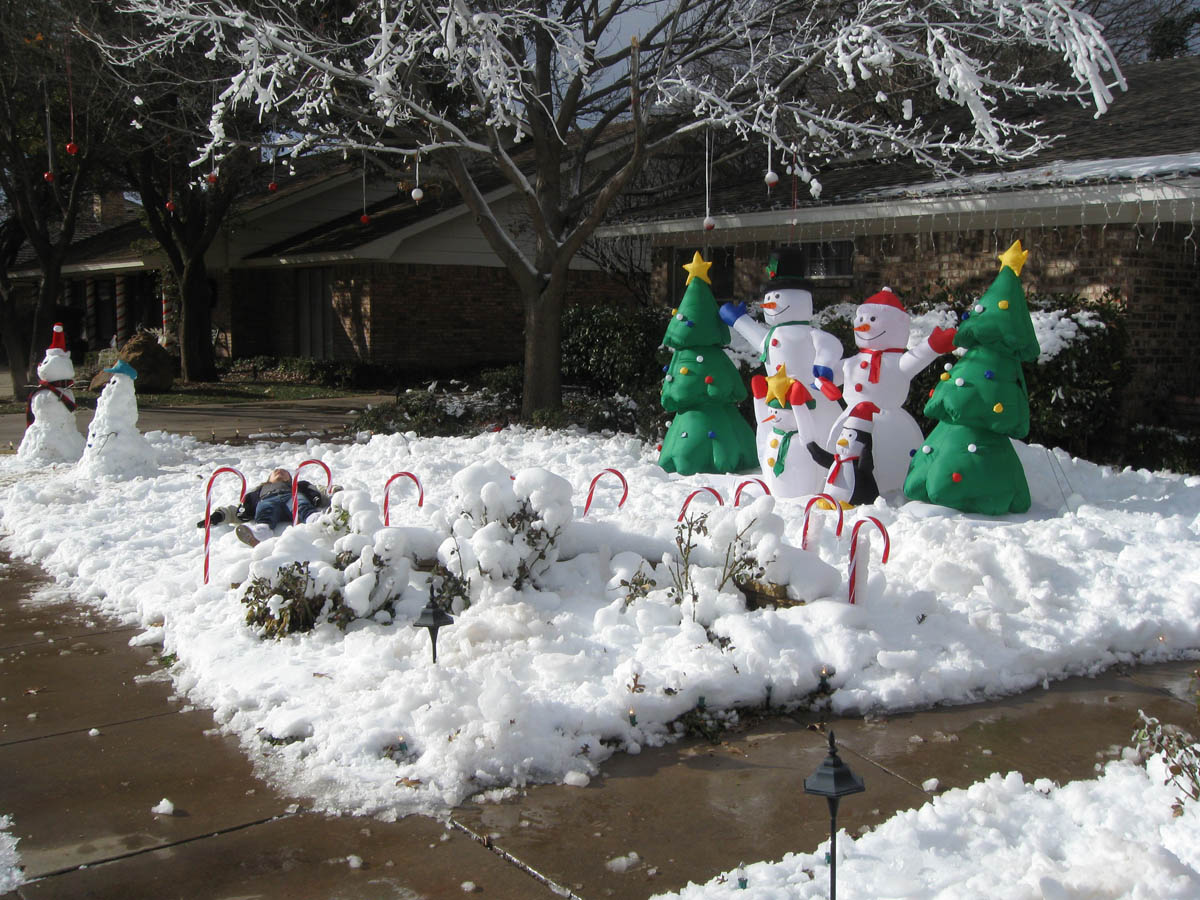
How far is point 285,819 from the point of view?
386 centimetres

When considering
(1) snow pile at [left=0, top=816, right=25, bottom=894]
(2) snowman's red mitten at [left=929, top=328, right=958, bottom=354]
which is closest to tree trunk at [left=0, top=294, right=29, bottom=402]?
(2) snowman's red mitten at [left=929, top=328, right=958, bottom=354]

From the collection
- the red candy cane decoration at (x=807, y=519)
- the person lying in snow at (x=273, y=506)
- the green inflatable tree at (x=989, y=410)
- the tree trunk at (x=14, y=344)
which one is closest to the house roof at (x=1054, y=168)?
the green inflatable tree at (x=989, y=410)

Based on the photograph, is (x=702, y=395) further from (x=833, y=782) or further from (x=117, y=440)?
(x=833, y=782)

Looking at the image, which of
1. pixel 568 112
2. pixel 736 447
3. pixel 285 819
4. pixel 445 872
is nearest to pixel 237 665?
pixel 285 819

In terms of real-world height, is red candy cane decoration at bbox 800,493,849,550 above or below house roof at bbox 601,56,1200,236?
below

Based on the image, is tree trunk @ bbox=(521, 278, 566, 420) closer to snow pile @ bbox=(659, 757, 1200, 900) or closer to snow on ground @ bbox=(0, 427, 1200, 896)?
snow on ground @ bbox=(0, 427, 1200, 896)

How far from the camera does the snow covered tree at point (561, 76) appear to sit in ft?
32.8

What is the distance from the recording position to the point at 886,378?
8.11 m

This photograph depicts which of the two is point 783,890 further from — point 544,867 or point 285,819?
point 285,819

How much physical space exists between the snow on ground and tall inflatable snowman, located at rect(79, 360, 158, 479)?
2451mm

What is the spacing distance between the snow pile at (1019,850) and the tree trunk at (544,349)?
969cm

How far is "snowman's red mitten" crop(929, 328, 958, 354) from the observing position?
765 cm

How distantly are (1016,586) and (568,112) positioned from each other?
30.7 ft

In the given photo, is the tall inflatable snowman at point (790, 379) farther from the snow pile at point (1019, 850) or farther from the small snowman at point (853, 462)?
the snow pile at point (1019, 850)
